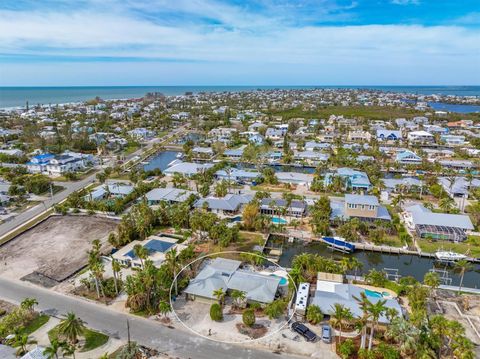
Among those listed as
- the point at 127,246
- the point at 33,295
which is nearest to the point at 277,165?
the point at 127,246

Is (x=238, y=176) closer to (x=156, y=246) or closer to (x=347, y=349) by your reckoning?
(x=156, y=246)

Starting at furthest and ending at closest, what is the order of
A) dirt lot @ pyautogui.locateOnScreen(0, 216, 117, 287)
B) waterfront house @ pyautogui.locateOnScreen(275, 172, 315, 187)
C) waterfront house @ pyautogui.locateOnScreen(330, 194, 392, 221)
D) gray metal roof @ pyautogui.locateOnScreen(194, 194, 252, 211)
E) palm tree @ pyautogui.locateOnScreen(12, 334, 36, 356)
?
waterfront house @ pyautogui.locateOnScreen(275, 172, 315, 187)
gray metal roof @ pyautogui.locateOnScreen(194, 194, 252, 211)
waterfront house @ pyautogui.locateOnScreen(330, 194, 392, 221)
dirt lot @ pyautogui.locateOnScreen(0, 216, 117, 287)
palm tree @ pyautogui.locateOnScreen(12, 334, 36, 356)

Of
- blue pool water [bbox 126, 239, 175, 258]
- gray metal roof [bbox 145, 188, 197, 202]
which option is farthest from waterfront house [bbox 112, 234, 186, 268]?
gray metal roof [bbox 145, 188, 197, 202]

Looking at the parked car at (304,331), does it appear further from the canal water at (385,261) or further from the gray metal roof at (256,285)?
the canal water at (385,261)

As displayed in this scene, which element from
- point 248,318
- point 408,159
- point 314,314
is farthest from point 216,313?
point 408,159

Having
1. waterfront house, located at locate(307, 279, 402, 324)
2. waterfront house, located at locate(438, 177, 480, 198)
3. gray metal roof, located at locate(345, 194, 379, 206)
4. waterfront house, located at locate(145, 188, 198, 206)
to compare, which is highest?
gray metal roof, located at locate(345, 194, 379, 206)

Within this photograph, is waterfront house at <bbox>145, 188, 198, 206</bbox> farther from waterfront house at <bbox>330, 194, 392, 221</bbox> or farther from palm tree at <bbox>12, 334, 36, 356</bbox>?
palm tree at <bbox>12, 334, 36, 356</bbox>

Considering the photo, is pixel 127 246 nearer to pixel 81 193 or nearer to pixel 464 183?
pixel 81 193
